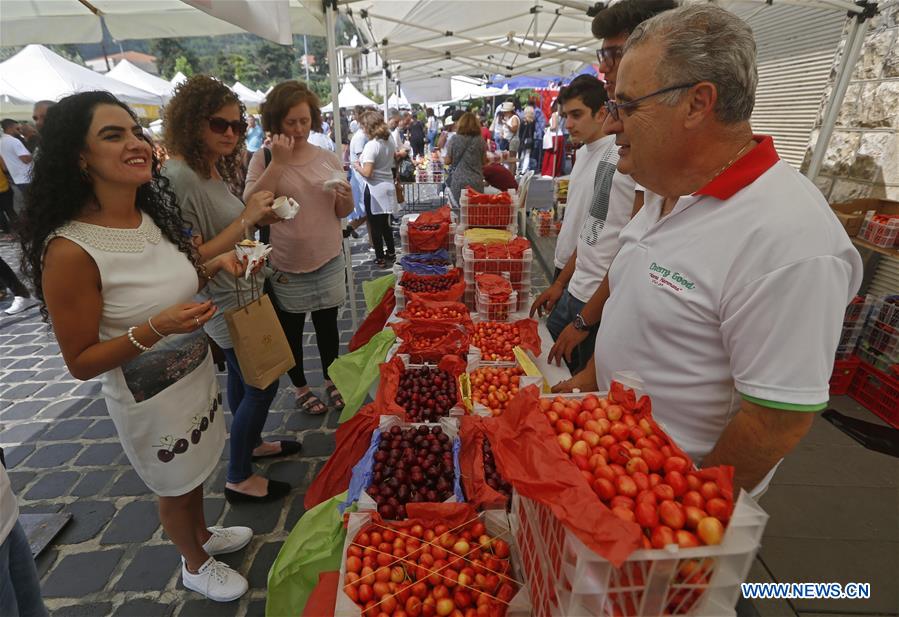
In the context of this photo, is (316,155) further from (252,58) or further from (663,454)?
(252,58)

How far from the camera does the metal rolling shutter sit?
4.82m

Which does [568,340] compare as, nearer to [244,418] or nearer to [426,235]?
[244,418]

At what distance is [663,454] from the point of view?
3.79 ft

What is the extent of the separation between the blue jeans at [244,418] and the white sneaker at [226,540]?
1.28ft

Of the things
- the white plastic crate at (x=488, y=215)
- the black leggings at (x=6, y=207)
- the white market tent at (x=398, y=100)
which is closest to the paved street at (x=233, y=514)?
the white plastic crate at (x=488, y=215)

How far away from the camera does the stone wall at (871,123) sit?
164 inches

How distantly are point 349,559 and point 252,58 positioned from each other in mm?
105972

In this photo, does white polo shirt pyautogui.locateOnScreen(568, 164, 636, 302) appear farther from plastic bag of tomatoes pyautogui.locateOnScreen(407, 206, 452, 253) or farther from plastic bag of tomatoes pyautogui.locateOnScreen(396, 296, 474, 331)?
plastic bag of tomatoes pyautogui.locateOnScreen(407, 206, 452, 253)

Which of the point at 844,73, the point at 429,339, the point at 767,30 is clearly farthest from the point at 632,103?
the point at 767,30

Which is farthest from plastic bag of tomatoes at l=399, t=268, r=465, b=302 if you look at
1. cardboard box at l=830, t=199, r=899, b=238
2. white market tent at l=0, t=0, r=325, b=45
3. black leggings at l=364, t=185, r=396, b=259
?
black leggings at l=364, t=185, r=396, b=259

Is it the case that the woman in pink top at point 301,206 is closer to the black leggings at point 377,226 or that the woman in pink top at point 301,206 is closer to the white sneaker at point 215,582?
the white sneaker at point 215,582

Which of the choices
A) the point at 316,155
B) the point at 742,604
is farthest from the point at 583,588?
the point at 316,155

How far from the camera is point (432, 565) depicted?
1.63m

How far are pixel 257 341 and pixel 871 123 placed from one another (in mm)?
5799
